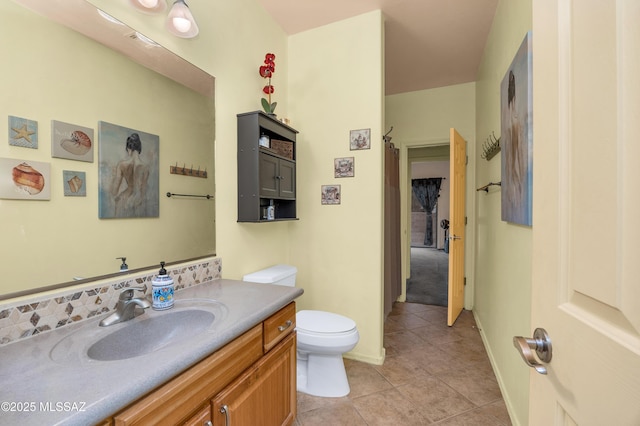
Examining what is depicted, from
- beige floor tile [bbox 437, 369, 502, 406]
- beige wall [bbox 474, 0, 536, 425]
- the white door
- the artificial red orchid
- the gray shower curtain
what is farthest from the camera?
the gray shower curtain

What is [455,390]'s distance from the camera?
189 cm

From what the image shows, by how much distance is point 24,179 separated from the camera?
2.98 ft

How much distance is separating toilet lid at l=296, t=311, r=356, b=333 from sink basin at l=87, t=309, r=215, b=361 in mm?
785

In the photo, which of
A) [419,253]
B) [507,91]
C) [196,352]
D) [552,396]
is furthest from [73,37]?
[419,253]

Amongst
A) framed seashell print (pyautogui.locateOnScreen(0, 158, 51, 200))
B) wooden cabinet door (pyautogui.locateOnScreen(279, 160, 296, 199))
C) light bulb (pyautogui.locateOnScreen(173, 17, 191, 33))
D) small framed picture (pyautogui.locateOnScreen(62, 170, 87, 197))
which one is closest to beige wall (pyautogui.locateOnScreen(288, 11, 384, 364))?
wooden cabinet door (pyautogui.locateOnScreen(279, 160, 296, 199))

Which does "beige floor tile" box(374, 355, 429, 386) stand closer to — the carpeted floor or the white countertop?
the white countertop

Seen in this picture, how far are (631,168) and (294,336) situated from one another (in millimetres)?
1402

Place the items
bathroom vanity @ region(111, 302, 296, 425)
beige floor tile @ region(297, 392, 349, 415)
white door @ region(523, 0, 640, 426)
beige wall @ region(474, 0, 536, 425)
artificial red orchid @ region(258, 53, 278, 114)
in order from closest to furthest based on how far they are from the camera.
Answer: white door @ region(523, 0, 640, 426) → bathroom vanity @ region(111, 302, 296, 425) → beige wall @ region(474, 0, 536, 425) → beige floor tile @ region(297, 392, 349, 415) → artificial red orchid @ region(258, 53, 278, 114)

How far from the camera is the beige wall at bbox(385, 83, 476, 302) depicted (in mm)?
3414

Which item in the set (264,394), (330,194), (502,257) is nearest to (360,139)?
(330,194)

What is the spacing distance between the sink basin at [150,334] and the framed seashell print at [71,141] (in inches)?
26.7

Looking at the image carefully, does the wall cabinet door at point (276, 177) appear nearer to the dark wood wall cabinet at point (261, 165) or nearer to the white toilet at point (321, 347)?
the dark wood wall cabinet at point (261, 165)

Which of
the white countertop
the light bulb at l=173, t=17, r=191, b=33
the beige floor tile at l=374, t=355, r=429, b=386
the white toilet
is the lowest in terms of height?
the beige floor tile at l=374, t=355, r=429, b=386

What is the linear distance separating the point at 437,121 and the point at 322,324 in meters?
3.00
